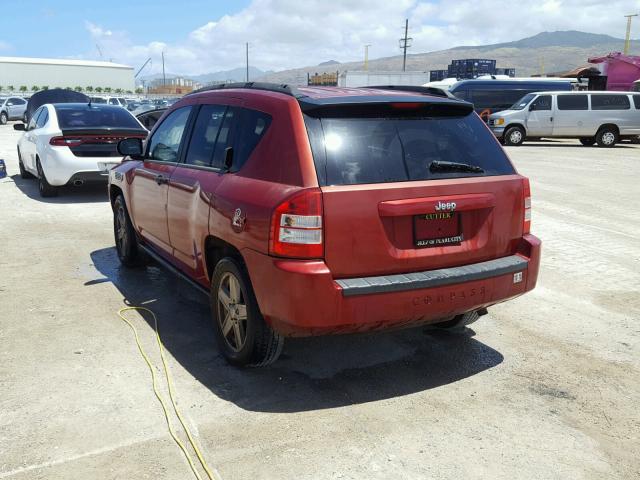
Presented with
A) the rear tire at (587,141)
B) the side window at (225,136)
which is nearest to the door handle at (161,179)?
the side window at (225,136)

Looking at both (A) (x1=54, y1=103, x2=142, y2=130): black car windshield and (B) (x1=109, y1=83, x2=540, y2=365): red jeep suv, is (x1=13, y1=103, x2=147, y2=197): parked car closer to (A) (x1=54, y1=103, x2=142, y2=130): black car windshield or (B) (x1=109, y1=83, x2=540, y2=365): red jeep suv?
(A) (x1=54, y1=103, x2=142, y2=130): black car windshield

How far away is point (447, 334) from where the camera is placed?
4637 millimetres

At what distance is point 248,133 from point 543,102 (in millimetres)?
20763

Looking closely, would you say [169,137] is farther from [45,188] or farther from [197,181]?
[45,188]

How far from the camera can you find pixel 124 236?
627cm

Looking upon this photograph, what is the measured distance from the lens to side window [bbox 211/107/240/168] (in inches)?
159

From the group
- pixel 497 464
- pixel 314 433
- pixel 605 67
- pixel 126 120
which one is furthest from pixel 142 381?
pixel 605 67

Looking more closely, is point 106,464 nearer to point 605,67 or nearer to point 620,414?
point 620,414

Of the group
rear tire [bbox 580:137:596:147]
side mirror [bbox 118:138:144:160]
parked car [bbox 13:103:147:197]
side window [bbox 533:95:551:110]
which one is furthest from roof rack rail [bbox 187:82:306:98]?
rear tire [bbox 580:137:596:147]

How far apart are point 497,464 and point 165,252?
325cm

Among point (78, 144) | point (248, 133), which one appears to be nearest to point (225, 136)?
point (248, 133)

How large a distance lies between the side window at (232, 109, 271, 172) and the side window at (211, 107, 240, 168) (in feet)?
0.34

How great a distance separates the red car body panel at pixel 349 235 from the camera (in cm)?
325

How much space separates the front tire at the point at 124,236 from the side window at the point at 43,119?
200 inches
